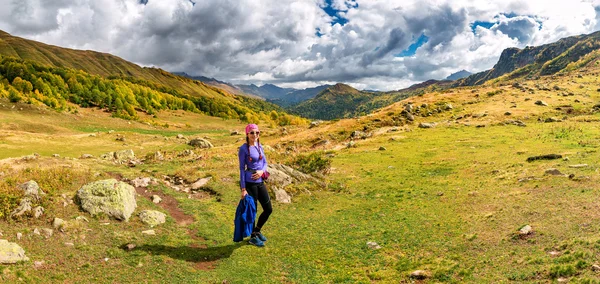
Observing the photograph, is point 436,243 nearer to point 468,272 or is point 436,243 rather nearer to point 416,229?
point 416,229

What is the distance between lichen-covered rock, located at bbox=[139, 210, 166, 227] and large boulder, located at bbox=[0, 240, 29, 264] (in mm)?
5851

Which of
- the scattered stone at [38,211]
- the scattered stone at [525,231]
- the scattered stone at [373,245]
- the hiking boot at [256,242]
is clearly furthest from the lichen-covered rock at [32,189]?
the scattered stone at [525,231]

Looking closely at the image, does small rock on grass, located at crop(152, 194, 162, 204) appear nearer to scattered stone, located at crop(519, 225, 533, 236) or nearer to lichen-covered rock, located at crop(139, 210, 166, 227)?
lichen-covered rock, located at crop(139, 210, 166, 227)

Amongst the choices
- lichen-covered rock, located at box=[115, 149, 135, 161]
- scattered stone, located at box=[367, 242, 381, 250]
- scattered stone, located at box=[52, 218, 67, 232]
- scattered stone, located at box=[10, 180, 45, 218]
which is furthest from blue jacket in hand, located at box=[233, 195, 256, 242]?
lichen-covered rock, located at box=[115, 149, 135, 161]

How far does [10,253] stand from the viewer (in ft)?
32.8

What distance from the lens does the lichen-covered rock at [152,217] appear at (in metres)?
16.2

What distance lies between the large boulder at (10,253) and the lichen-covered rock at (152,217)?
5.85 metres

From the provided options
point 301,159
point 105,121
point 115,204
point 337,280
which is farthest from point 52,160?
point 105,121

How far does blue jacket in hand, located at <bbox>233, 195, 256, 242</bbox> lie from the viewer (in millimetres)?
13535

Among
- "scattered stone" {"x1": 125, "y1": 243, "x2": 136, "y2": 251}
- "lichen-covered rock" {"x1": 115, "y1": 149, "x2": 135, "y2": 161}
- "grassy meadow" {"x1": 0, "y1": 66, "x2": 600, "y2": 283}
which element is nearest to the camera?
"grassy meadow" {"x1": 0, "y1": 66, "x2": 600, "y2": 283}

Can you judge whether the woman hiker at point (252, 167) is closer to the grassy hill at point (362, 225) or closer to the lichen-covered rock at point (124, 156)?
the grassy hill at point (362, 225)

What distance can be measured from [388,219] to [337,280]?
8762 mm

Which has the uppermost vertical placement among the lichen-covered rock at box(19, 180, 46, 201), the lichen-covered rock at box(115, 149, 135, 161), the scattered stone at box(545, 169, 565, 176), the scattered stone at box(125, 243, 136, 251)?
the lichen-covered rock at box(19, 180, 46, 201)

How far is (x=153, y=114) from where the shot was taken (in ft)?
545
